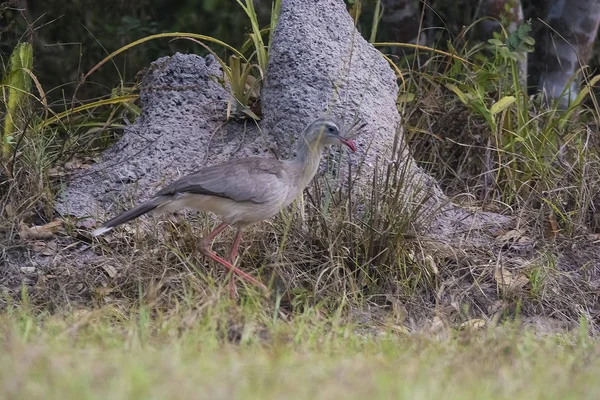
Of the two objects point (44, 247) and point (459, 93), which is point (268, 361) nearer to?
point (44, 247)

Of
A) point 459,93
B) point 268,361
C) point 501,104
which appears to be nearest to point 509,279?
point 501,104

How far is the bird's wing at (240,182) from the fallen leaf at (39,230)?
104 cm

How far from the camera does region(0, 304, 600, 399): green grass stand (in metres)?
3.19

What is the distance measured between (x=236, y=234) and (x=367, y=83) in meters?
1.43

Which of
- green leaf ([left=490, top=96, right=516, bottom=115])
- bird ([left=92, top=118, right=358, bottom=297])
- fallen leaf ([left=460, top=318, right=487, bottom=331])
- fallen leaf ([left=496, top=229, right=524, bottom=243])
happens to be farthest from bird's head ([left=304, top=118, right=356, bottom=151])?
green leaf ([left=490, top=96, right=516, bottom=115])

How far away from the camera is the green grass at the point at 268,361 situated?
3.19 meters

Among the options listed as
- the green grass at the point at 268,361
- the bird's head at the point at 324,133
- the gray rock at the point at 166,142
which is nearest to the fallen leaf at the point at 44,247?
the gray rock at the point at 166,142

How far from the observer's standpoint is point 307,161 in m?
5.73

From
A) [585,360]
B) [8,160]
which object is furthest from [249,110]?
[585,360]

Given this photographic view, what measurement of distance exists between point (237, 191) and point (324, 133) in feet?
2.16

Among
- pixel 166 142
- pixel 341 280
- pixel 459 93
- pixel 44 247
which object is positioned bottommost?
pixel 44 247

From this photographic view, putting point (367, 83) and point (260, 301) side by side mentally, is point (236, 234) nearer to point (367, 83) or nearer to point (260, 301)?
point (260, 301)

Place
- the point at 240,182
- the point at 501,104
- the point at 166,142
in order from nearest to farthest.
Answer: the point at 240,182
the point at 166,142
the point at 501,104

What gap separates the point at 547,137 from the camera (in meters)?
7.09
